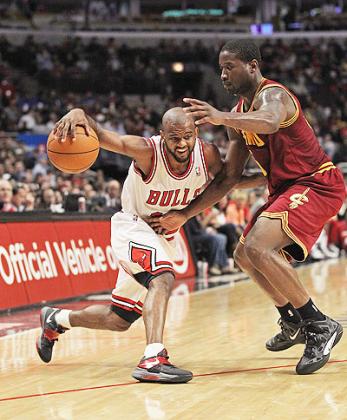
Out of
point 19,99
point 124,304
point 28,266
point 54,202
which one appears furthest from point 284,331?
point 19,99

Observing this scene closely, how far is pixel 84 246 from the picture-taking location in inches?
452

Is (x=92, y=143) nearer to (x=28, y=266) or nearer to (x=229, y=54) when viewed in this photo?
(x=229, y=54)

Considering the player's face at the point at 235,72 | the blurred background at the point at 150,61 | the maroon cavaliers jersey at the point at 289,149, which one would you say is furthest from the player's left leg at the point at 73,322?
the blurred background at the point at 150,61

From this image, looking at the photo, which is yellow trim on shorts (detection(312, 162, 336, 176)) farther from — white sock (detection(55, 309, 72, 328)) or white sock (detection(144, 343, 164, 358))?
white sock (detection(55, 309, 72, 328))

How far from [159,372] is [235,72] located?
1.99 meters

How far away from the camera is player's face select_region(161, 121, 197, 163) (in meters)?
5.65

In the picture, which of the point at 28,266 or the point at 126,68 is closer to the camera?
the point at 28,266

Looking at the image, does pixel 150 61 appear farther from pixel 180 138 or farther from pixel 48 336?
pixel 180 138

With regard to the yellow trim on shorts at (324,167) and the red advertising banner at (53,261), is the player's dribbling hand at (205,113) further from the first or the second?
the red advertising banner at (53,261)

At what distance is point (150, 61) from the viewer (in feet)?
99.2

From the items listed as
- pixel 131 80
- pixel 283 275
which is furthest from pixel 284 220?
pixel 131 80

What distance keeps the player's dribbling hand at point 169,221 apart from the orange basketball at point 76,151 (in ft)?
Result: 2.11

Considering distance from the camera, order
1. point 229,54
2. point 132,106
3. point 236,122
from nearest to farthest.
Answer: point 236,122, point 229,54, point 132,106

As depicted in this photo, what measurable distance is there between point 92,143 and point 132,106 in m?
21.7
